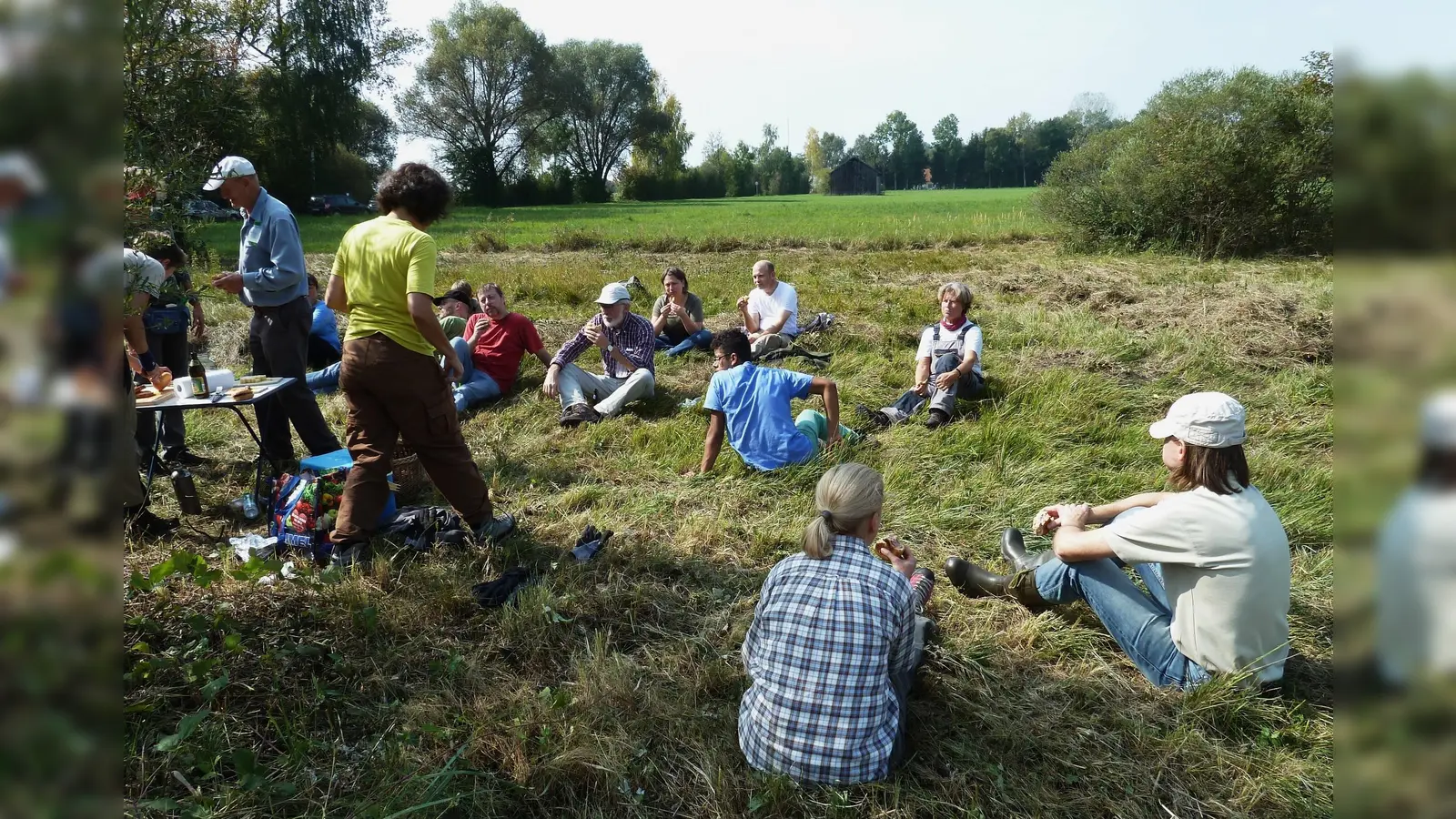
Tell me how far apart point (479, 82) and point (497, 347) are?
2197 inches

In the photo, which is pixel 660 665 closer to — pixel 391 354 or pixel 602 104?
pixel 391 354

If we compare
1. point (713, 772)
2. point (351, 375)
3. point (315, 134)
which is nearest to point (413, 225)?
point (351, 375)

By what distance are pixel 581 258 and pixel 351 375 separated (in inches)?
549

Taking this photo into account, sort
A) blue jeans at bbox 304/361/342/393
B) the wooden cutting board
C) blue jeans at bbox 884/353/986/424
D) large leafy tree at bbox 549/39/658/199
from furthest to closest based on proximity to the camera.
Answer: large leafy tree at bbox 549/39/658/199
blue jeans at bbox 304/361/342/393
blue jeans at bbox 884/353/986/424
the wooden cutting board

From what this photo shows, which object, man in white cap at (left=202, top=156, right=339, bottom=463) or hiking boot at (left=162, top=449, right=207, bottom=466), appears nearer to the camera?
man in white cap at (left=202, top=156, right=339, bottom=463)

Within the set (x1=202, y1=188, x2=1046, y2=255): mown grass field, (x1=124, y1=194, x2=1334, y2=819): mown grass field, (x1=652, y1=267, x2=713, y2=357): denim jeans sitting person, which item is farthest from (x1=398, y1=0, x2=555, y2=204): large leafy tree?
(x1=124, y1=194, x2=1334, y2=819): mown grass field

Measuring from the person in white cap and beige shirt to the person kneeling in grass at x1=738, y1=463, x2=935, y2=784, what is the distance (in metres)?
0.90

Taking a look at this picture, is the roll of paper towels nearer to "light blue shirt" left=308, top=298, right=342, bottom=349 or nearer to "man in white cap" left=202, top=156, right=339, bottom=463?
"man in white cap" left=202, top=156, right=339, bottom=463

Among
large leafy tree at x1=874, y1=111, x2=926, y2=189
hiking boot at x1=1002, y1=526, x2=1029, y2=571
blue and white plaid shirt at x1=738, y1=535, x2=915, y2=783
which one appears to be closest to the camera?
blue and white plaid shirt at x1=738, y1=535, x2=915, y2=783

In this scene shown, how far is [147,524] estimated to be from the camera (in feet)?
15.1

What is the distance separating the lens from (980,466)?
550 centimetres

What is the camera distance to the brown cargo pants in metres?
4.00
